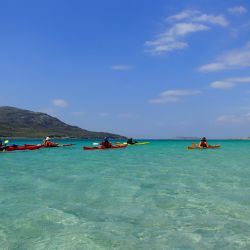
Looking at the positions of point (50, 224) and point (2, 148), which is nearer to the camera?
point (50, 224)

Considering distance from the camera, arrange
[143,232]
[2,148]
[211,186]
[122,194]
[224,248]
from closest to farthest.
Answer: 1. [224,248]
2. [143,232]
3. [122,194]
4. [211,186]
5. [2,148]

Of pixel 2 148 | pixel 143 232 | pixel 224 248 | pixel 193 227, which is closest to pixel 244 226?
pixel 193 227

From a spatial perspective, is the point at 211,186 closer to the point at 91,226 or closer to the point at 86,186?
the point at 86,186

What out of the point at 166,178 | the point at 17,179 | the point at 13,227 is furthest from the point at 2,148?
the point at 13,227

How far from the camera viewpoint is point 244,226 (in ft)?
39.1

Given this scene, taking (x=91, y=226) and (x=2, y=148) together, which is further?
(x=2, y=148)

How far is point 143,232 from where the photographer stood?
37.3ft

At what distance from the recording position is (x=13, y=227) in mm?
12180

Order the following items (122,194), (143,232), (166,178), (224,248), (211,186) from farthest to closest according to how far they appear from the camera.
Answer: (166,178), (211,186), (122,194), (143,232), (224,248)

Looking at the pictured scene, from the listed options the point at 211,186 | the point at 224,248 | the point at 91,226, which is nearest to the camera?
the point at 224,248

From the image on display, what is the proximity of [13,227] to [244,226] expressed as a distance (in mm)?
7595

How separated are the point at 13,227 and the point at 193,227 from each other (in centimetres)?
593

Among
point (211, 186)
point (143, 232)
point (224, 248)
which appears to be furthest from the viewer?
point (211, 186)

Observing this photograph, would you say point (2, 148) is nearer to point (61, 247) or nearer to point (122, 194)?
point (122, 194)
